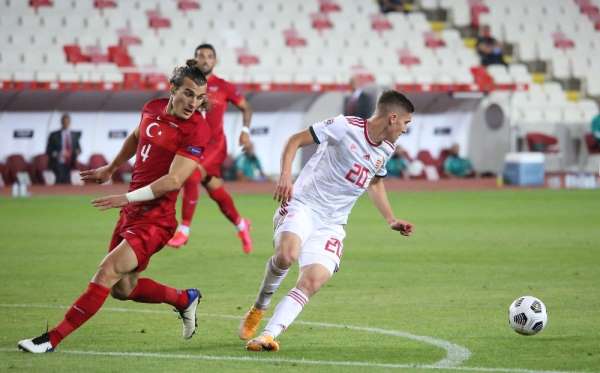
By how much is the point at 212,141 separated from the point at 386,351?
7753 mm

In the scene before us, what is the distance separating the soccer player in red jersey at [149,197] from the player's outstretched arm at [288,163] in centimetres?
55

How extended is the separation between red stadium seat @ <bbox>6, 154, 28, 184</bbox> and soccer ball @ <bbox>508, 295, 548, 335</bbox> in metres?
21.4

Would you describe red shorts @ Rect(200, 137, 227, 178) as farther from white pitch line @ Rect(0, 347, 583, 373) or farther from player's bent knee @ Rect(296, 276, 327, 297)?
white pitch line @ Rect(0, 347, 583, 373)

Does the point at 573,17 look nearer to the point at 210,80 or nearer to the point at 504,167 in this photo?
the point at 504,167

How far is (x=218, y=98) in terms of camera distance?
15133 mm

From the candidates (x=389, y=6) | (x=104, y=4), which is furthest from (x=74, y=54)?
(x=389, y=6)

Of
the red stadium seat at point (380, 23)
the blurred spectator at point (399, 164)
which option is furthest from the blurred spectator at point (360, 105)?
the red stadium seat at point (380, 23)

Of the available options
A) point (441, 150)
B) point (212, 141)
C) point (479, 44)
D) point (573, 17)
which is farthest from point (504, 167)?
point (212, 141)

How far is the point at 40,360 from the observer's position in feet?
24.2

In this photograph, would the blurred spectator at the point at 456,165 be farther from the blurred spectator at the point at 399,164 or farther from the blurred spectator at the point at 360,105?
the blurred spectator at the point at 360,105

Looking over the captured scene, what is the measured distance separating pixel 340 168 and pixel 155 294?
153 centimetres

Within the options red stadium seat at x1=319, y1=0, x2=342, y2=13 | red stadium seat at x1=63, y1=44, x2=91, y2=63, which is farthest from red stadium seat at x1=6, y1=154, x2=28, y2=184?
red stadium seat at x1=319, y1=0, x2=342, y2=13

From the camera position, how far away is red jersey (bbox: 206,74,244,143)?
594 inches

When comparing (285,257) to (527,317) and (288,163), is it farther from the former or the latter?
(527,317)
